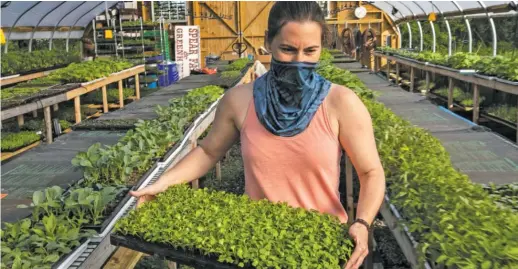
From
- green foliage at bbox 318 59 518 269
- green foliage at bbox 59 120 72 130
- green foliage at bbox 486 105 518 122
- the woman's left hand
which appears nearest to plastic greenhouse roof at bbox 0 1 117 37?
green foliage at bbox 59 120 72 130

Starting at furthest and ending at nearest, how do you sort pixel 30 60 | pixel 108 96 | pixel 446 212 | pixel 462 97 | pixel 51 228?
pixel 30 60 < pixel 108 96 < pixel 462 97 < pixel 51 228 < pixel 446 212

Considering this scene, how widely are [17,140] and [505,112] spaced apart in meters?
6.68

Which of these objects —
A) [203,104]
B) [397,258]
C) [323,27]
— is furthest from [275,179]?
[203,104]

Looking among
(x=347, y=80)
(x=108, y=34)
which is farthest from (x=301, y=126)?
(x=108, y=34)

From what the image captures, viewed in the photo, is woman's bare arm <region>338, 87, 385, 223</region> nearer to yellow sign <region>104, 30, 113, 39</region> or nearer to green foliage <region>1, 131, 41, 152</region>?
green foliage <region>1, 131, 41, 152</region>

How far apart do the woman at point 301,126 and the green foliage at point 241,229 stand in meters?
0.09

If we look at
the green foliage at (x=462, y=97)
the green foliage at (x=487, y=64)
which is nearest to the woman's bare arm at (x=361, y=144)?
the green foliage at (x=487, y=64)

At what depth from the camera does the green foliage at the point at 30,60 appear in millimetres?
10218

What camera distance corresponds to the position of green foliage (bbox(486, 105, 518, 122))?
7119 millimetres

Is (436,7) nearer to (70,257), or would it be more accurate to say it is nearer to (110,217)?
(110,217)

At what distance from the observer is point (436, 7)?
14.4 metres

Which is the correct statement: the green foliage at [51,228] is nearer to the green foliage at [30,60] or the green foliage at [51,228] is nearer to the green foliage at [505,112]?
the green foliage at [505,112]

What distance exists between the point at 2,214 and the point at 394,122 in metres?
2.57

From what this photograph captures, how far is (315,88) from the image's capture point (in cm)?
166
